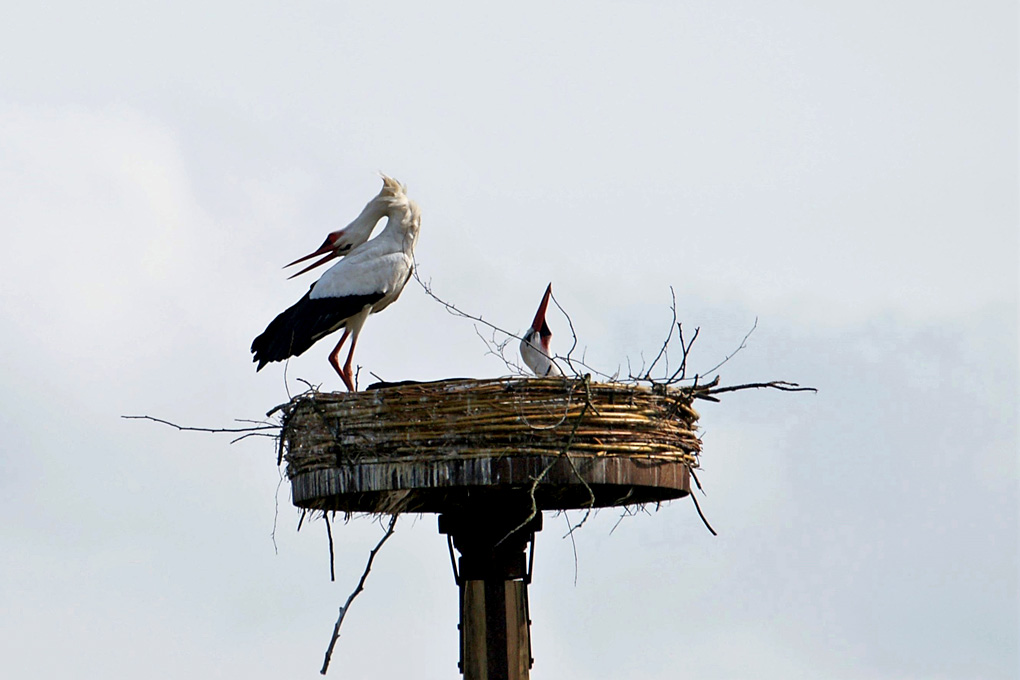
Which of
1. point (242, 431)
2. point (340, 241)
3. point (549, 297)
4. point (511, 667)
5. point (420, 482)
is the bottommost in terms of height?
point (511, 667)

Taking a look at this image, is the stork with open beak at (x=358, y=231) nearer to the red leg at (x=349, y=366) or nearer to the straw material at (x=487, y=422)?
the red leg at (x=349, y=366)

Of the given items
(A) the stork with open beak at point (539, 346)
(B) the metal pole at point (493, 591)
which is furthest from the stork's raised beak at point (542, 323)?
(B) the metal pole at point (493, 591)

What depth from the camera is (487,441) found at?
16.1 feet

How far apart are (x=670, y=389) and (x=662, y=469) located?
12.9 inches

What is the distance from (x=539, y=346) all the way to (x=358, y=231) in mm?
1212

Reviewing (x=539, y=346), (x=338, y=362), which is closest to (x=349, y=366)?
(x=338, y=362)

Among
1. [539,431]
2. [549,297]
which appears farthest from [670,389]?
[549,297]

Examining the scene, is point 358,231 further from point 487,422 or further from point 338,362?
point 487,422

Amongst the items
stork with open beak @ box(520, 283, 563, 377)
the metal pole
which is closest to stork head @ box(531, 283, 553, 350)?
stork with open beak @ box(520, 283, 563, 377)

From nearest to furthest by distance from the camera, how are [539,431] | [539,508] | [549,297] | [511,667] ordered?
[539,431], [511,667], [539,508], [549,297]

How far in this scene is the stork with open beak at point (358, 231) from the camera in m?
6.95

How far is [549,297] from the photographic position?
667 centimetres

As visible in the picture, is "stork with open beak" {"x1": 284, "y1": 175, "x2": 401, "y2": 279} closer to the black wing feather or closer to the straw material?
the black wing feather

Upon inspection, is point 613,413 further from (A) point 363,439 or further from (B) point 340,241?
(B) point 340,241
